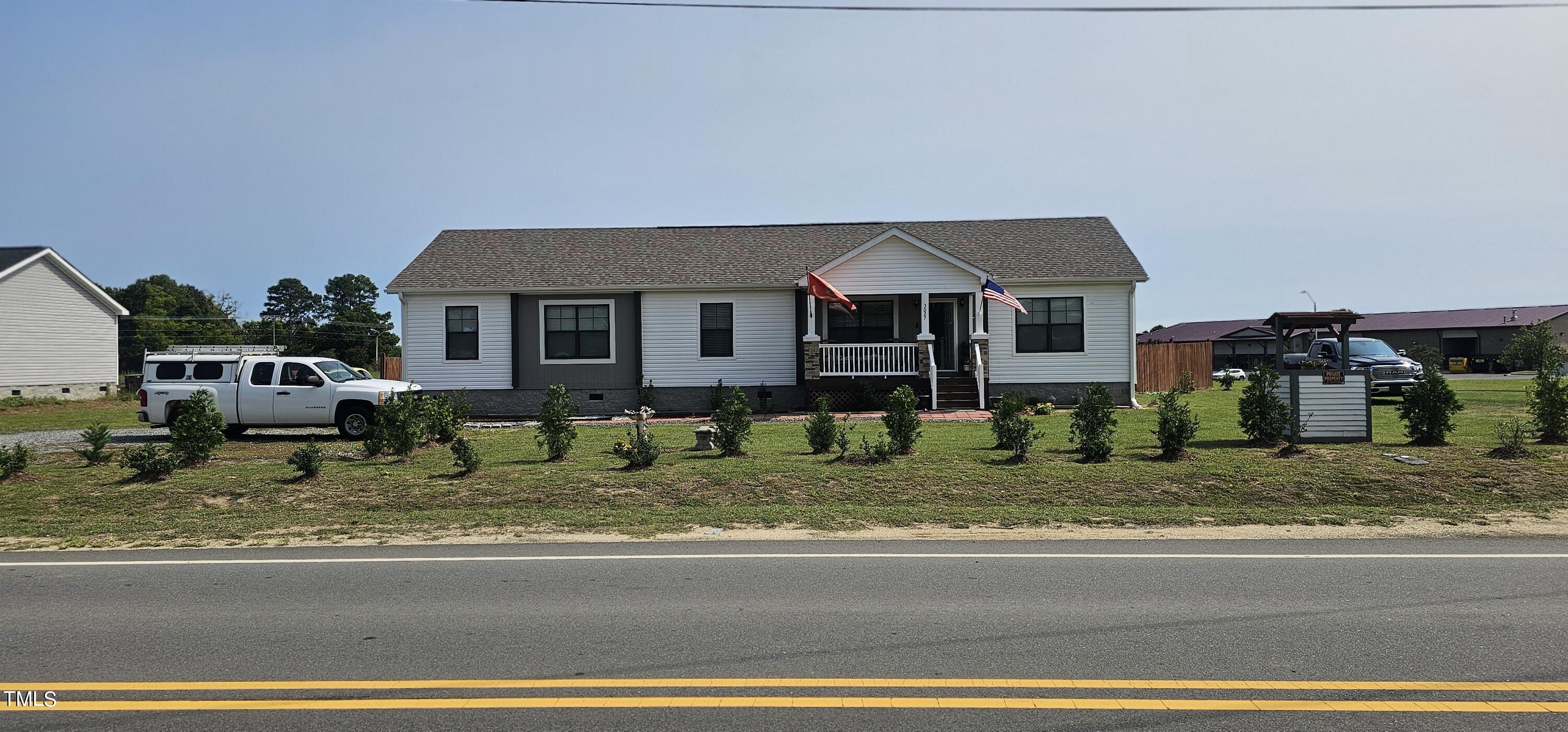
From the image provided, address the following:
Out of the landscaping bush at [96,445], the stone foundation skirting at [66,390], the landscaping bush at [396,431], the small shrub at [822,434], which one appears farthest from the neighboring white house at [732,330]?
the stone foundation skirting at [66,390]

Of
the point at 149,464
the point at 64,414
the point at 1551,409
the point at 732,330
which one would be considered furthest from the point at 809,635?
the point at 64,414

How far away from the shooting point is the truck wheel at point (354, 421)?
19062mm

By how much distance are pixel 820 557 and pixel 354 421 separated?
13873mm

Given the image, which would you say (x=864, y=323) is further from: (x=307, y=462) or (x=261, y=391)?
(x=307, y=462)

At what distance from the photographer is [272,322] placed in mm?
87000

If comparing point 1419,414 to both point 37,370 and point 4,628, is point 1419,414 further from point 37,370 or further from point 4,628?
point 37,370

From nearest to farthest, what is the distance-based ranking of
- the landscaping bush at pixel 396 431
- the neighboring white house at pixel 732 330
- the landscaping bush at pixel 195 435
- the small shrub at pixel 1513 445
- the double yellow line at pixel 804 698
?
the double yellow line at pixel 804 698 < the small shrub at pixel 1513 445 < the landscaping bush at pixel 195 435 < the landscaping bush at pixel 396 431 < the neighboring white house at pixel 732 330

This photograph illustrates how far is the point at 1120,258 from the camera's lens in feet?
86.6

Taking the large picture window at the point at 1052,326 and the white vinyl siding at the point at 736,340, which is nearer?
the large picture window at the point at 1052,326

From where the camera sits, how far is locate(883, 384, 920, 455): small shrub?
47.0ft

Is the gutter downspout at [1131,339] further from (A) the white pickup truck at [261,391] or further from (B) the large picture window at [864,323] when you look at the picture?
(A) the white pickup truck at [261,391]

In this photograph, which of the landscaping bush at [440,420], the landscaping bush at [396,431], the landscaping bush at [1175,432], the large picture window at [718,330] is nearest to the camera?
the landscaping bush at [1175,432]

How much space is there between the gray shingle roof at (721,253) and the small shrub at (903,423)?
11.5 meters

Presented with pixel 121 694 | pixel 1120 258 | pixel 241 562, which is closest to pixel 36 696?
pixel 121 694
